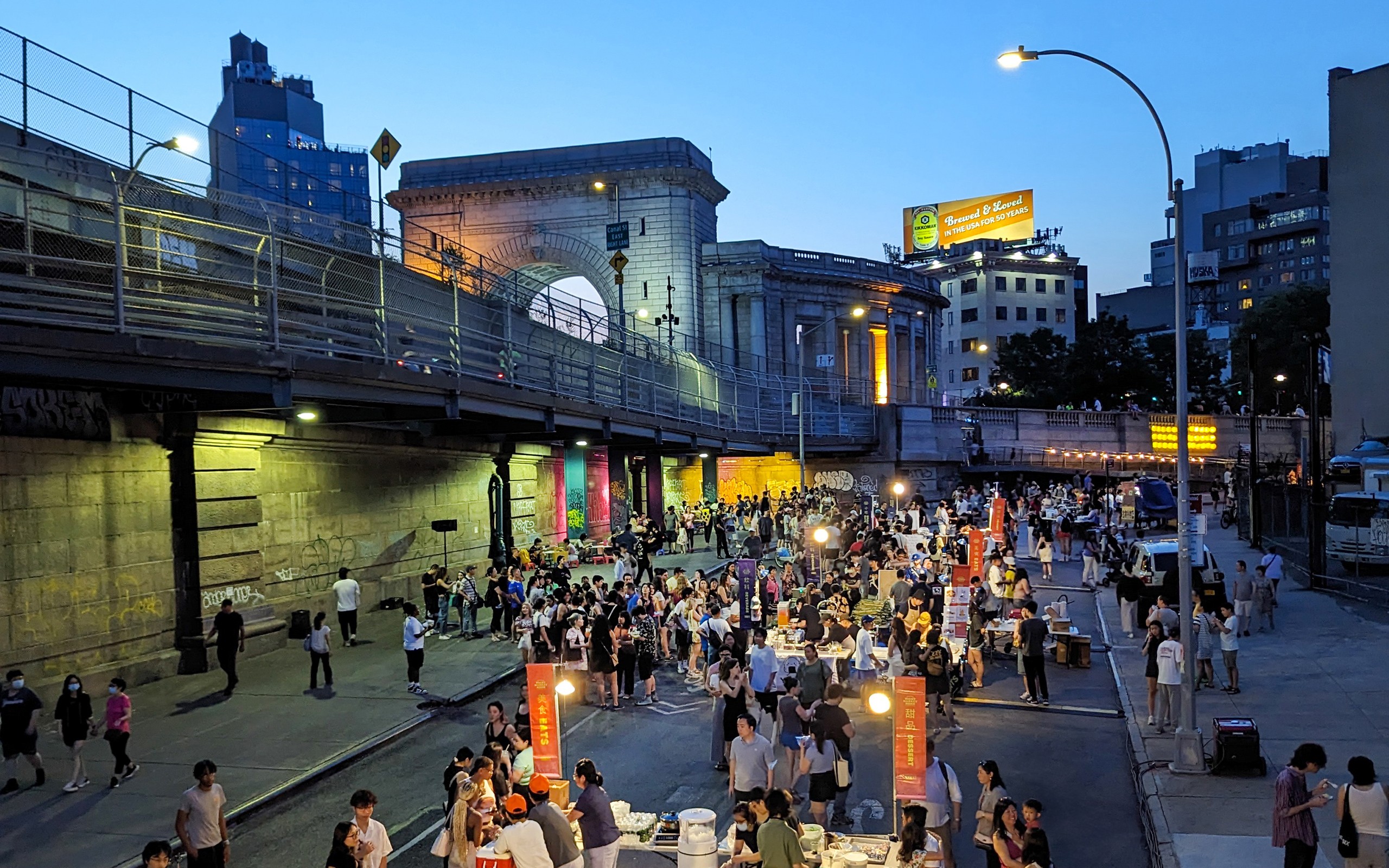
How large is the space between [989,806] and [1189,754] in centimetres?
491

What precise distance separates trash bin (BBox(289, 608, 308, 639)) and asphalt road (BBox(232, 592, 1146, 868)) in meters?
5.27

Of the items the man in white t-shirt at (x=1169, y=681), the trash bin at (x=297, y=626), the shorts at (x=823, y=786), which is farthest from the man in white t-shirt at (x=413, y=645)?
the man in white t-shirt at (x=1169, y=681)

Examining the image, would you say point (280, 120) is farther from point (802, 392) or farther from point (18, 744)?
point (18, 744)

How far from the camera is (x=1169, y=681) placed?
47.6ft

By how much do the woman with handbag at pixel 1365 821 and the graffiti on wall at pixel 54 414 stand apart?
1665cm

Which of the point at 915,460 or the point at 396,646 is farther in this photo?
the point at 915,460

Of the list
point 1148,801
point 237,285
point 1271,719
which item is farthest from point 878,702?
point 237,285

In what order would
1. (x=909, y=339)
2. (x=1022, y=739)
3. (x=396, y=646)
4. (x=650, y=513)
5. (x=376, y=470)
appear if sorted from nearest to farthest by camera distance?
(x=1022, y=739)
(x=396, y=646)
(x=376, y=470)
(x=650, y=513)
(x=909, y=339)

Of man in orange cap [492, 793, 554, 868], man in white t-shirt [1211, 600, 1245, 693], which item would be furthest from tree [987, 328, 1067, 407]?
man in orange cap [492, 793, 554, 868]

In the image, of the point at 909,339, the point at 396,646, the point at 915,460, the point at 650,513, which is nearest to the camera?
the point at 396,646

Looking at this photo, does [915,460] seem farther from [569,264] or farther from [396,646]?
[396,646]

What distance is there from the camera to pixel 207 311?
608 inches

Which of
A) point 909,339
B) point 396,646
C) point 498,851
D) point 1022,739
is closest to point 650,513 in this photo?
point 396,646

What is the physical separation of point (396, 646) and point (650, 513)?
19.1 metres
